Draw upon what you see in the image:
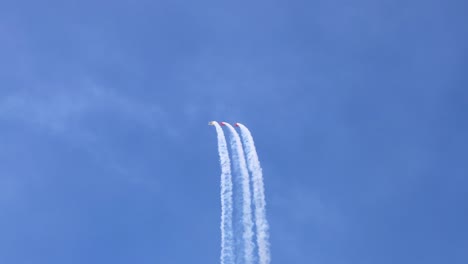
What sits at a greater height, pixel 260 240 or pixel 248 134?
pixel 248 134

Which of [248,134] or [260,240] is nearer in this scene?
[260,240]

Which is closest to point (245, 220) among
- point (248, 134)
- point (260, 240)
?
point (260, 240)

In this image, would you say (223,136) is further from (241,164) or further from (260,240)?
(260,240)

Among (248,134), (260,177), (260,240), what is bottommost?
(260,240)

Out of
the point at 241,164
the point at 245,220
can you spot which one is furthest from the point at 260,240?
the point at 241,164

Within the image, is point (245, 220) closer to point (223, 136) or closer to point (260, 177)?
point (260, 177)

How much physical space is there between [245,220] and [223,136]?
610 inches

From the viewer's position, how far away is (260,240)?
11869 cm

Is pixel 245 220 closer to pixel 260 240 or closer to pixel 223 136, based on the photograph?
pixel 260 240

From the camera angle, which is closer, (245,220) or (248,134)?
(245,220)

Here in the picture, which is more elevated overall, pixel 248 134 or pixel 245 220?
pixel 248 134

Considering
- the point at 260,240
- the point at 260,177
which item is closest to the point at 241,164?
the point at 260,177

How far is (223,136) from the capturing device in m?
128

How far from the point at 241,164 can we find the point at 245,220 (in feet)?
30.2
